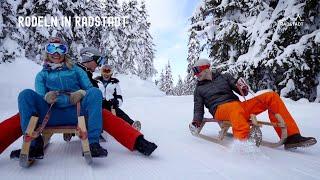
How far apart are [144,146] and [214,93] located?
1.67 m

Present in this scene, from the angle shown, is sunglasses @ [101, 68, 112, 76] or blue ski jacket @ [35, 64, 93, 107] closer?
blue ski jacket @ [35, 64, 93, 107]

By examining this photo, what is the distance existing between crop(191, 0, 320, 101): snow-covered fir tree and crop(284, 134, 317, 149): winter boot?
20.6ft

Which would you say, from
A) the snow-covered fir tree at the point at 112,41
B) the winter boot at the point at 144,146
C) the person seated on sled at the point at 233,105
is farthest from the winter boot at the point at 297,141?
the snow-covered fir tree at the point at 112,41

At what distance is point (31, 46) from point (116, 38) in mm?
14357

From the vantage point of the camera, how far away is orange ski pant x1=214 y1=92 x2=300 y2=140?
4.12m

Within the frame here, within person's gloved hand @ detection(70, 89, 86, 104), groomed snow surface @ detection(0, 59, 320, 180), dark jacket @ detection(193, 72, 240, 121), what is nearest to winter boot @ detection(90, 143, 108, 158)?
groomed snow surface @ detection(0, 59, 320, 180)

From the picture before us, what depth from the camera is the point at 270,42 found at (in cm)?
1080

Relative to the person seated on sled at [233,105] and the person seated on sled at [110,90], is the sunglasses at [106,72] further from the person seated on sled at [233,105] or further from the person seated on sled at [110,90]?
the person seated on sled at [233,105]

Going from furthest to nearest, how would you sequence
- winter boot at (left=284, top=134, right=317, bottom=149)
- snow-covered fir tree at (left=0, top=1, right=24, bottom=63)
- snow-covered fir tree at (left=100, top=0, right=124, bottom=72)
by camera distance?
snow-covered fir tree at (left=100, top=0, right=124, bottom=72)
snow-covered fir tree at (left=0, top=1, right=24, bottom=63)
winter boot at (left=284, top=134, right=317, bottom=149)

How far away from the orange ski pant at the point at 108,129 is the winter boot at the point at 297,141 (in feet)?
5.98

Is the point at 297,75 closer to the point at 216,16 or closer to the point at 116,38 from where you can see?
the point at 216,16

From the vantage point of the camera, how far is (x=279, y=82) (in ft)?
39.5

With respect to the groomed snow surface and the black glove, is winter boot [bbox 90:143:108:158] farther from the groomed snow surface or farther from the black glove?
the black glove

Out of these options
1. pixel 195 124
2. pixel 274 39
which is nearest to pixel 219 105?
pixel 195 124
